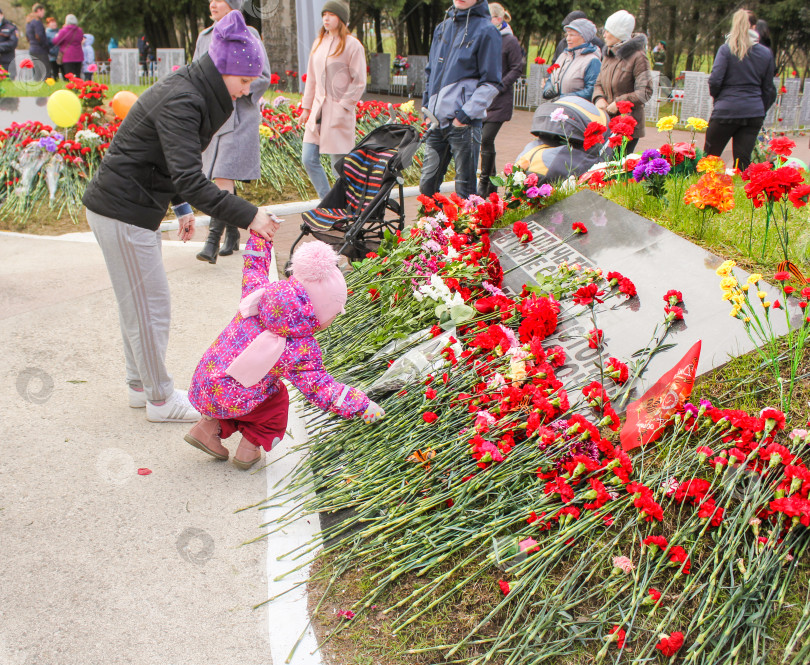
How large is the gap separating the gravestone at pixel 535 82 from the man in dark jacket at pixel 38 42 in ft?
42.6

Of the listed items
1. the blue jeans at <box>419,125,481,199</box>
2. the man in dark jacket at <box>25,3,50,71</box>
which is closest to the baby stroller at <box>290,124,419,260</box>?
the blue jeans at <box>419,125,481,199</box>

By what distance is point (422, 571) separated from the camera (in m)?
2.27

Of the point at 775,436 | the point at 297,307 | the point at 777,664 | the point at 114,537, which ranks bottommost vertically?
the point at 114,537

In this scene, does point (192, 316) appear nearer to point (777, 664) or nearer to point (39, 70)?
point (777, 664)

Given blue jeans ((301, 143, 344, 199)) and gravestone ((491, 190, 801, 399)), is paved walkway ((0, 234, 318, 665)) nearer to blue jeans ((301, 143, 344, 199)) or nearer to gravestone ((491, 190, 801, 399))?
gravestone ((491, 190, 801, 399))

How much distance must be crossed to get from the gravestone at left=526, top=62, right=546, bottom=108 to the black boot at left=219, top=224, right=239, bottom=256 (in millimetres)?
15688

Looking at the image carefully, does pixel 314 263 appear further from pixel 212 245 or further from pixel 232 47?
pixel 212 245

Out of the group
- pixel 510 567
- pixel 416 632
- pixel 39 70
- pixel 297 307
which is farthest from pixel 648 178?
pixel 39 70

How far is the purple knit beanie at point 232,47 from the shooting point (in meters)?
2.99

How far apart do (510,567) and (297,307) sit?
4.11 feet

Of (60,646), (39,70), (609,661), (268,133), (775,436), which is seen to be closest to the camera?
(609,661)

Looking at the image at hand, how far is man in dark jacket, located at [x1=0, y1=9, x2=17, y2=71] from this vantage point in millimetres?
14797

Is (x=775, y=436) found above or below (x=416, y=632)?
above

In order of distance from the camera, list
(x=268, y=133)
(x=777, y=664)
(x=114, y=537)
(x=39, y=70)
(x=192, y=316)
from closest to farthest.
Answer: (x=777, y=664), (x=114, y=537), (x=192, y=316), (x=268, y=133), (x=39, y=70)
